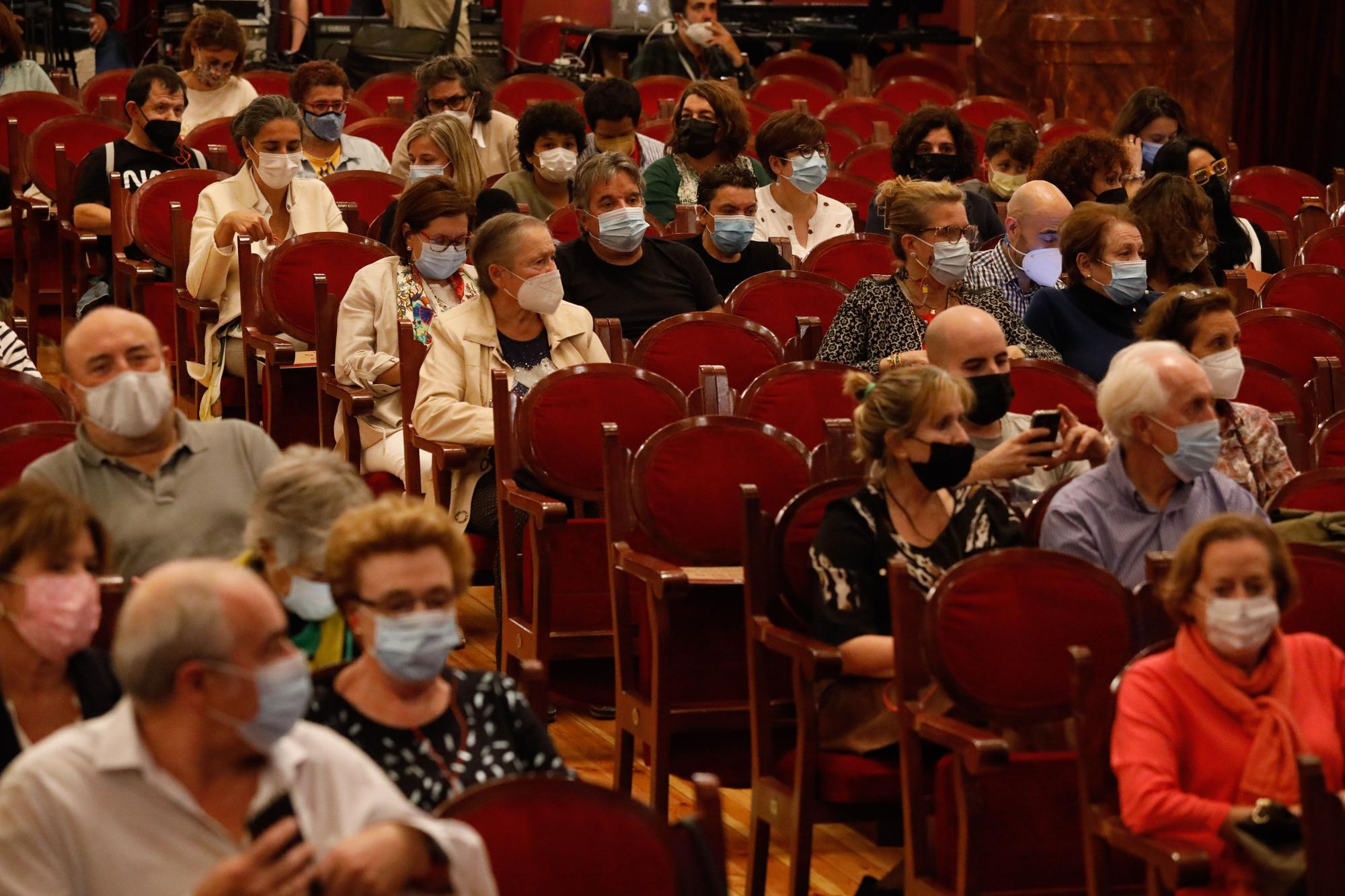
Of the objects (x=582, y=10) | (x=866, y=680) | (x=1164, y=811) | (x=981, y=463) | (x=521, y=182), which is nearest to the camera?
(x=1164, y=811)

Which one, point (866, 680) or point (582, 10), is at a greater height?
point (582, 10)

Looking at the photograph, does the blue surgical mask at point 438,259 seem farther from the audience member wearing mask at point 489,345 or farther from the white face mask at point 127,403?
the white face mask at point 127,403

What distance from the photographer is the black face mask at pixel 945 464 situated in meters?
3.04

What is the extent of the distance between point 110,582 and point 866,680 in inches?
46.1

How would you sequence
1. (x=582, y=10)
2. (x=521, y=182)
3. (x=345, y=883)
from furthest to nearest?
(x=582, y=10) < (x=521, y=182) < (x=345, y=883)

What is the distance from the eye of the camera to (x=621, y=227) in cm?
479

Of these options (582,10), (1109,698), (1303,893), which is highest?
(582,10)

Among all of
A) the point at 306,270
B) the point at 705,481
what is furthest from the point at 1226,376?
the point at 306,270

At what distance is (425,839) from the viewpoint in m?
1.84

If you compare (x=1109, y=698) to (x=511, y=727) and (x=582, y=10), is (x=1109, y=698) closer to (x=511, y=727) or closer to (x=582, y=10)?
(x=511, y=727)

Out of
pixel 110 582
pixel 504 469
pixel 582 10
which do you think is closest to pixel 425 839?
pixel 110 582

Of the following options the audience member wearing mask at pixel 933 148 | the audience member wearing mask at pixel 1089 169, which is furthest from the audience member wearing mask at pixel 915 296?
the audience member wearing mask at pixel 933 148

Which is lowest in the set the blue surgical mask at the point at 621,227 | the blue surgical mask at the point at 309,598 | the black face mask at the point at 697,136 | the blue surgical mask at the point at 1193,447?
the blue surgical mask at the point at 309,598

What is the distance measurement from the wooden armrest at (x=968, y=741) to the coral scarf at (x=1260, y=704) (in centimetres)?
26
